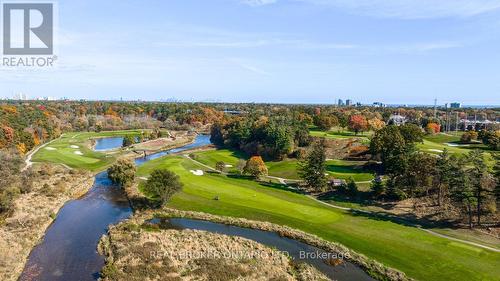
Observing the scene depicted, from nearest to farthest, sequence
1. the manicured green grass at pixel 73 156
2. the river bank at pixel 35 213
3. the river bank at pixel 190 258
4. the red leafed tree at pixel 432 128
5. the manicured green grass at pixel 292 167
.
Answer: the river bank at pixel 190 258 → the river bank at pixel 35 213 → the manicured green grass at pixel 292 167 → the manicured green grass at pixel 73 156 → the red leafed tree at pixel 432 128

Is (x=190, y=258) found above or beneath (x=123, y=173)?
beneath

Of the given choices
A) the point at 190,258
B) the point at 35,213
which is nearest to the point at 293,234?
the point at 190,258

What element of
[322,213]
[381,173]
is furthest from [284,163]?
[322,213]

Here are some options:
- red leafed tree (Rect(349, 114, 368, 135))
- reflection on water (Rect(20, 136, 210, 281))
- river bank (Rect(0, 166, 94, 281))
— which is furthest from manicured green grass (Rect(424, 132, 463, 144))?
river bank (Rect(0, 166, 94, 281))

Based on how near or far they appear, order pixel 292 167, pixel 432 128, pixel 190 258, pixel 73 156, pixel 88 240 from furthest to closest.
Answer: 1. pixel 432 128
2. pixel 73 156
3. pixel 292 167
4. pixel 88 240
5. pixel 190 258

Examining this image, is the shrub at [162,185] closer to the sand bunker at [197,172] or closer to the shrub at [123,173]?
the shrub at [123,173]

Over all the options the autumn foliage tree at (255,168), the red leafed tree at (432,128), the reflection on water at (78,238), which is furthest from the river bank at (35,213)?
the red leafed tree at (432,128)

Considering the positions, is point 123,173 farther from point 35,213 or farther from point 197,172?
point 35,213
